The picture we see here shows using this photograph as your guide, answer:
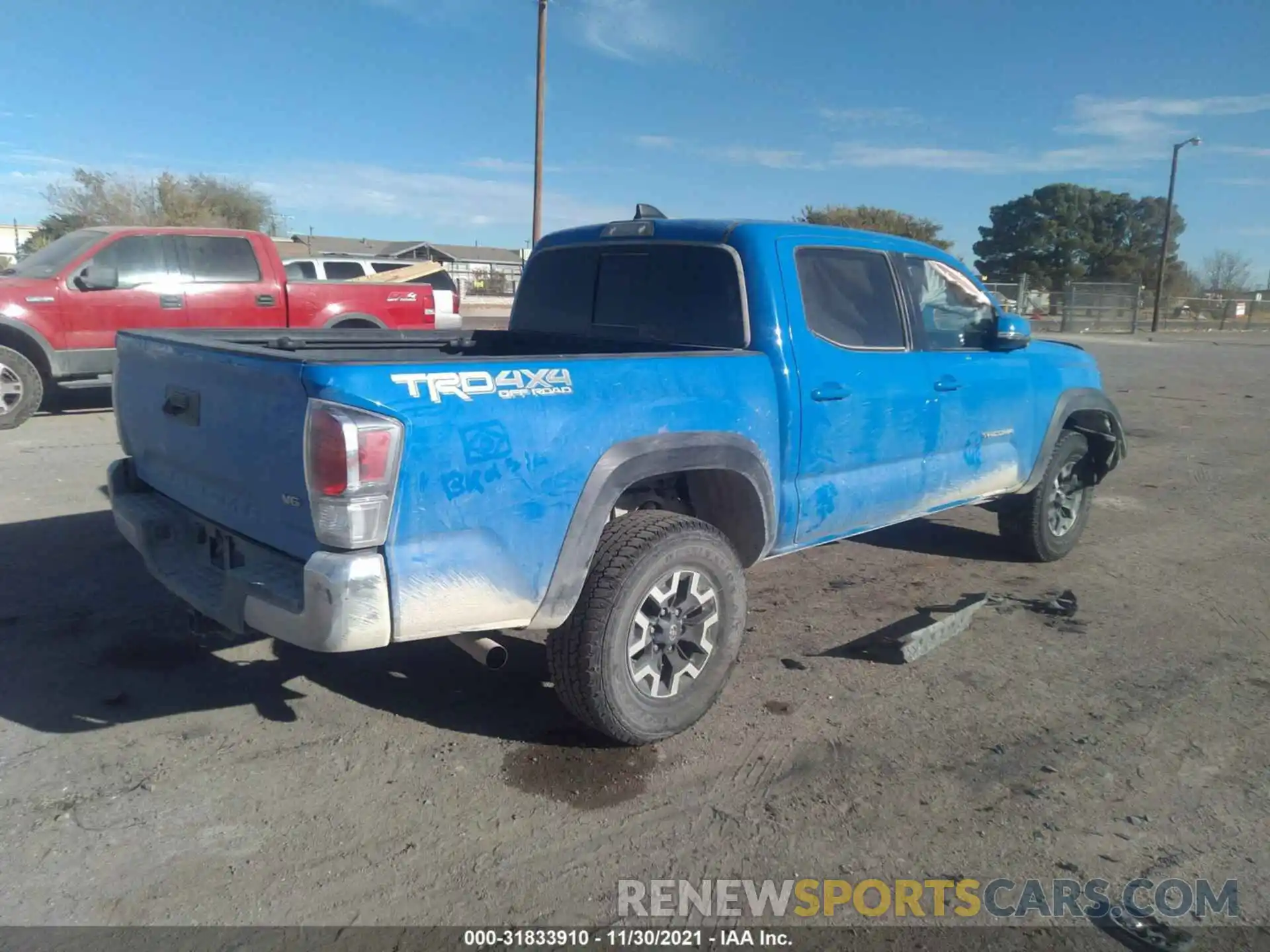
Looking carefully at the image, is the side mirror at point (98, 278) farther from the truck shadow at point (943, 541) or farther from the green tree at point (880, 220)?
the green tree at point (880, 220)

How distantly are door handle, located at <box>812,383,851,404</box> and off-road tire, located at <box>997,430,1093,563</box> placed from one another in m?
2.21

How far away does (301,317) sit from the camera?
1066cm

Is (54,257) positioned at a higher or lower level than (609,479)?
higher

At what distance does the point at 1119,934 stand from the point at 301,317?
396 inches

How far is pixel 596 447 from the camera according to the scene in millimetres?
3170

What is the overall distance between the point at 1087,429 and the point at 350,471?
16.3 feet

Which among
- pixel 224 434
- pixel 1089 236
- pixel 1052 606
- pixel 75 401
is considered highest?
pixel 1089 236

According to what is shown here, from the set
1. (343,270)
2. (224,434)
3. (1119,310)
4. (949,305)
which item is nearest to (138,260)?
(224,434)

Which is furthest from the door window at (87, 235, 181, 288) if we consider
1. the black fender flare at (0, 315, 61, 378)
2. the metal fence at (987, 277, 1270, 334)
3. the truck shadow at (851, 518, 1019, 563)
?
the metal fence at (987, 277, 1270, 334)

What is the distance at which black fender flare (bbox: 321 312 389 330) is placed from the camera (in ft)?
35.6

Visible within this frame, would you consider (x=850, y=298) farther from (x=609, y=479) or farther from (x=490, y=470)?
(x=490, y=470)

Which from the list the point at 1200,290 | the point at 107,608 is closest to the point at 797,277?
the point at 107,608

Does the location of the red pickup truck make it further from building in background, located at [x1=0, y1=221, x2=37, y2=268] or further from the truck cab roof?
building in background, located at [x1=0, y1=221, x2=37, y2=268]

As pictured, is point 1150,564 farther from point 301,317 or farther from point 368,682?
point 301,317
